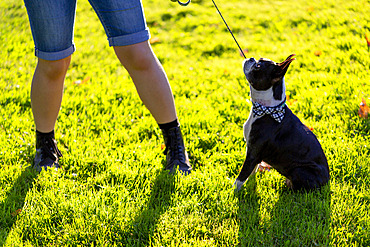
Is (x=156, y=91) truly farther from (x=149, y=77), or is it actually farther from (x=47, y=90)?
(x=47, y=90)

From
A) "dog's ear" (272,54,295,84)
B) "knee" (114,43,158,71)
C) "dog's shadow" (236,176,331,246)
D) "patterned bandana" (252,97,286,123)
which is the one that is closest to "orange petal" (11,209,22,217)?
"knee" (114,43,158,71)

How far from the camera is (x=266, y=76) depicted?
2596 mm

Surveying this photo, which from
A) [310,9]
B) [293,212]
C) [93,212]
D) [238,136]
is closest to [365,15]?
[310,9]

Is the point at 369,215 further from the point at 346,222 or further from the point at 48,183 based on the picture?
the point at 48,183

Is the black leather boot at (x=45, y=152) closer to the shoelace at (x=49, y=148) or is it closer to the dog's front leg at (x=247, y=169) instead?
the shoelace at (x=49, y=148)

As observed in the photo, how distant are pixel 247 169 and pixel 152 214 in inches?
31.4

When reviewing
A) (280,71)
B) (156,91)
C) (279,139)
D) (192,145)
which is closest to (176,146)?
(192,145)

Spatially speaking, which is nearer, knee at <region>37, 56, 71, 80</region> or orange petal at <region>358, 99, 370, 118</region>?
knee at <region>37, 56, 71, 80</region>

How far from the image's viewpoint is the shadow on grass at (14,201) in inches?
104

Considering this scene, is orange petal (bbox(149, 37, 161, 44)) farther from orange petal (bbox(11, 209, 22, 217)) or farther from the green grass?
orange petal (bbox(11, 209, 22, 217))

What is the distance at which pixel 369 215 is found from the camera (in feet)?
8.71

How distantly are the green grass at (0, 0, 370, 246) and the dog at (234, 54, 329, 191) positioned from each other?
196 mm

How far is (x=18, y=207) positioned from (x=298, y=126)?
87.2 inches

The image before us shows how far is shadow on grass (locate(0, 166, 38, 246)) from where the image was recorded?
2.65 m
